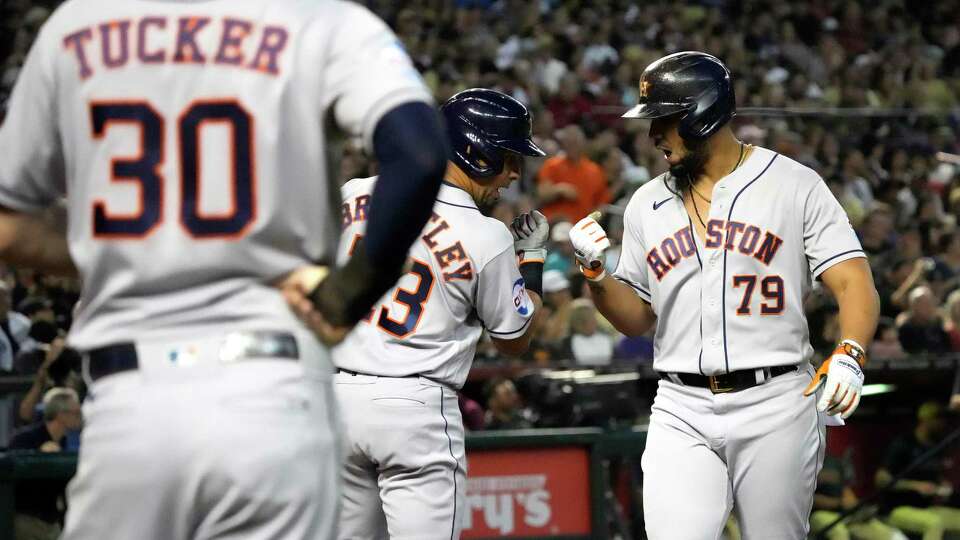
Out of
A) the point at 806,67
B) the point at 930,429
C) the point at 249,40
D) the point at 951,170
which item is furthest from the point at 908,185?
the point at 249,40

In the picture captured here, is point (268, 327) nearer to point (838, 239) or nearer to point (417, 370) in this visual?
point (417, 370)

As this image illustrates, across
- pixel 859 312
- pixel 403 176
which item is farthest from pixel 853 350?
pixel 403 176

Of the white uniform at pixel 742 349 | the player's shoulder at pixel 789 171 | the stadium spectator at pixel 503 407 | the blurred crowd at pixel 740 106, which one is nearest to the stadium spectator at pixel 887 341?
the blurred crowd at pixel 740 106

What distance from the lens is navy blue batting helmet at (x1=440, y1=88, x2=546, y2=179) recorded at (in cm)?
512

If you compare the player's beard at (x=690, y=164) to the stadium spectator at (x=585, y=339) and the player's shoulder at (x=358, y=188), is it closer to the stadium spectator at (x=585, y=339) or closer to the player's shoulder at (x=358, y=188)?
the player's shoulder at (x=358, y=188)

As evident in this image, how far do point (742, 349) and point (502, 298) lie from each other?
0.86 metres

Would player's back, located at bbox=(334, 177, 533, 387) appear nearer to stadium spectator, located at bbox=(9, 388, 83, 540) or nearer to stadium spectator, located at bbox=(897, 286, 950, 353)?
stadium spectator, located at bbox=(9, 388, 83, 540)

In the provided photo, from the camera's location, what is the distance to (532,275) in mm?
5352

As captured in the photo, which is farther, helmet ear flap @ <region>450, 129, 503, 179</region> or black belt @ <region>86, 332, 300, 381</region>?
helmet ear flap @ <region>450, 129, 503, 179</region>

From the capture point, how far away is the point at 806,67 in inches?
719

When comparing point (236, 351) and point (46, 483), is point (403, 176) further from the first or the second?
point (46, 483)

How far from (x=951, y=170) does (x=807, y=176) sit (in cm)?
1193

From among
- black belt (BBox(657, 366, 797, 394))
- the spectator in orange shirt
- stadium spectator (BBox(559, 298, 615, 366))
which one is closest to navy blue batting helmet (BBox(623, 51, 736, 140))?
black belt (BBox(657, 366, 797, 394))

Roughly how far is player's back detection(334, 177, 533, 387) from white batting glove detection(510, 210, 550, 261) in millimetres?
364
